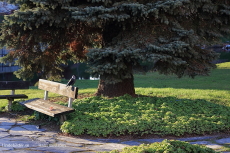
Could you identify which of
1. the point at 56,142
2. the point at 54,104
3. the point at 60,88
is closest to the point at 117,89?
the point at 60,88

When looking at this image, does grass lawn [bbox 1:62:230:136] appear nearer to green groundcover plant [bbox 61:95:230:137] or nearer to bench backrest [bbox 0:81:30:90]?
green groundcover plant [bbox 61:95:230:137]

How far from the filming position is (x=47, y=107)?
6.29m

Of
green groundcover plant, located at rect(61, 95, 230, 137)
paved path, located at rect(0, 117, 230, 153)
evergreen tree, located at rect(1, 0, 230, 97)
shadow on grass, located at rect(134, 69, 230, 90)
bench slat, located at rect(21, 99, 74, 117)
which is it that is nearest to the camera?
paved path, located at rect(0, 117, 230, 153)

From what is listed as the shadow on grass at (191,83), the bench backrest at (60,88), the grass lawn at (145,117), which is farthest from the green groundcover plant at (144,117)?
the shadow on grass at (191,83)

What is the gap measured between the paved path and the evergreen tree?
193 cm

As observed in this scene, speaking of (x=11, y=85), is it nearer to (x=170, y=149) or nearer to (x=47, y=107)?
(x=47, y=107)

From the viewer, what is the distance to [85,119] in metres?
6.05

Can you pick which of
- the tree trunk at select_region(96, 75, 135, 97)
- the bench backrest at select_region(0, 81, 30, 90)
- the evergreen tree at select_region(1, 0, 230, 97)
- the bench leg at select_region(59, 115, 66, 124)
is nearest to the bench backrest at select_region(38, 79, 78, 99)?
the bench leg at select_region(59, 115, 66, 124)

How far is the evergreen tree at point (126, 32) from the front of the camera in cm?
683

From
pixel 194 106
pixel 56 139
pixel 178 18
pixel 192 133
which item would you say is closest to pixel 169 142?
pixel 192 133

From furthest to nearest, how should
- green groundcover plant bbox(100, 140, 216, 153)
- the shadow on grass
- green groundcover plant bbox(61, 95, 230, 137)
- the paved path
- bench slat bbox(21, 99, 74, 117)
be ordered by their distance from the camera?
the shadow on grass, bench slat bbox(21, 99, 74, 117), green groundcover plant bbox(61, 95, 230, 137), the paved path, green groundcover plant bbox(100, 140, 216, 153)

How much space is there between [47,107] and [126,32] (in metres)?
2.81

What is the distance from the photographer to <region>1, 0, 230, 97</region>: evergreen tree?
6832 millimetres

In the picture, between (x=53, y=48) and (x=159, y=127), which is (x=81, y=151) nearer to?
(x=159, y=127)
